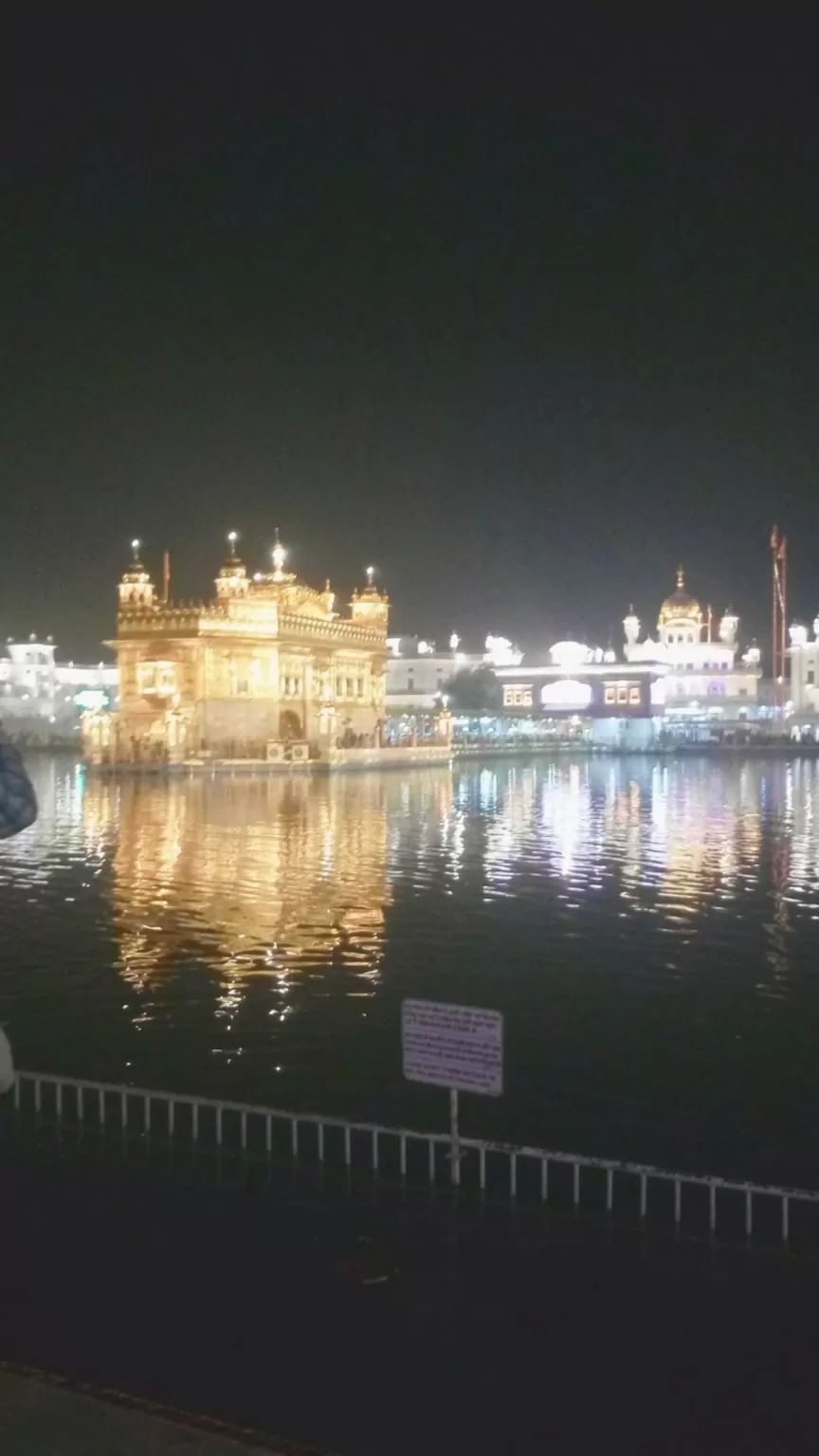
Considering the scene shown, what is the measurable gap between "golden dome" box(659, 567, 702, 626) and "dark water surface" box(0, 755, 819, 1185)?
87255 millimetres

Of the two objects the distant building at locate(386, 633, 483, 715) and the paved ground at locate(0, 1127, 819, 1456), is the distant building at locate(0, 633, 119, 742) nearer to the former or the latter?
the distant building at locate(386, 633, 483, 715)

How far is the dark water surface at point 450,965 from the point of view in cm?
1107

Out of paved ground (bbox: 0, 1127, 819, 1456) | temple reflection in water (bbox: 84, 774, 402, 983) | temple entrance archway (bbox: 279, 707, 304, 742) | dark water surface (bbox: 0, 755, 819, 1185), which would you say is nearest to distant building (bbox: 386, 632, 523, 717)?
temple entrance archway (bbox: 279, 707, 304, 742)

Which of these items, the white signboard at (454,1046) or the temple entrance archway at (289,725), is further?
the temple entrance archway at (289,725)

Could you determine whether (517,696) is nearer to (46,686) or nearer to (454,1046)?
(46,686)

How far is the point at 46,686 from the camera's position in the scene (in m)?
117

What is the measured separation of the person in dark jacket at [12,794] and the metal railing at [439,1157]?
400cm

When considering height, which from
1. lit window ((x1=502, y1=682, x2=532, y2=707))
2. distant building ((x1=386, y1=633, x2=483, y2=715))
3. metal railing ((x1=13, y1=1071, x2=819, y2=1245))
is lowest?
metal railing ((x1=13, y1=1071, x2=819, y2=1245))

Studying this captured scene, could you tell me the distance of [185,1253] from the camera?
24.9 feet

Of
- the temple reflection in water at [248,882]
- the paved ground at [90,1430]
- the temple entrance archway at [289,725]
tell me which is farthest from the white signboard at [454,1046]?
the temple entrance archway at [289,725]

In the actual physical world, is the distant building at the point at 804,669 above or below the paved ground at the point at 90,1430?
above

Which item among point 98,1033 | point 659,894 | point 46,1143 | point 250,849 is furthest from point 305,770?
point 46,1143

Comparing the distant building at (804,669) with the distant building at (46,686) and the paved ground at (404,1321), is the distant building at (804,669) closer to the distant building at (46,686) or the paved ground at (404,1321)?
the distant building at (46,686)

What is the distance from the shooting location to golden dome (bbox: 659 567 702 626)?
389 ft
